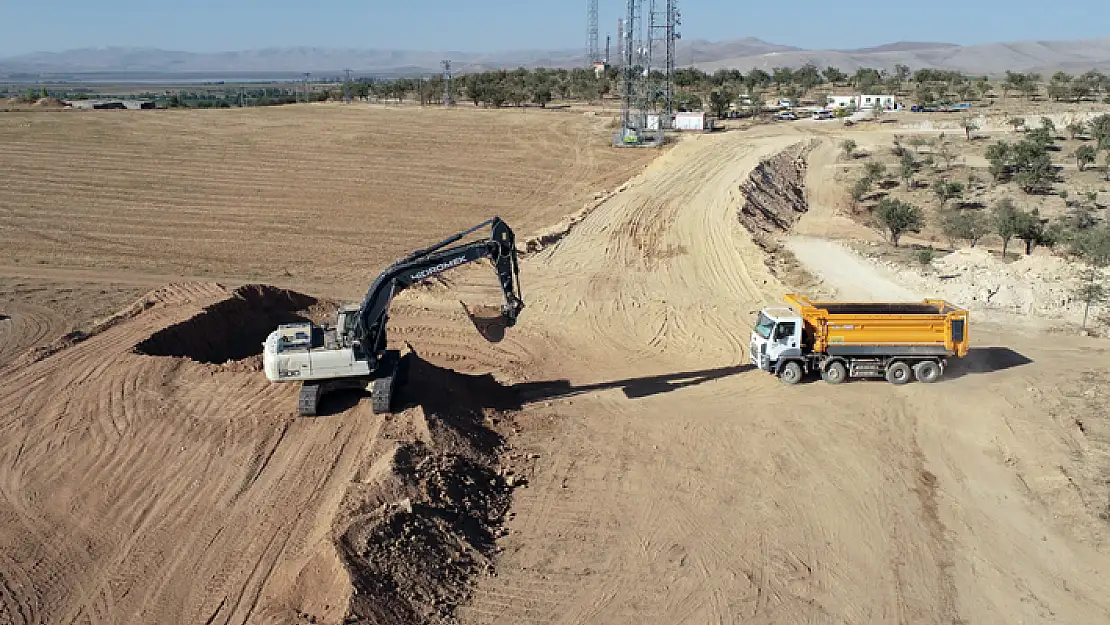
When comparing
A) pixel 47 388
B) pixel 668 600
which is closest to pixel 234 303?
pixel 47 388

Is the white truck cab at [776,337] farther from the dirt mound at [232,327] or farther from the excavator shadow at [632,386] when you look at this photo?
the dirt mound at [232,327]

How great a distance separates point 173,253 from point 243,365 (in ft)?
52.1

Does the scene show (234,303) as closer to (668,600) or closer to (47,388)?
(47,388)

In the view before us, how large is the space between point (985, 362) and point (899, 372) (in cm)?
335

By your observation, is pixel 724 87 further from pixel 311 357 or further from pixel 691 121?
pixel 311 357

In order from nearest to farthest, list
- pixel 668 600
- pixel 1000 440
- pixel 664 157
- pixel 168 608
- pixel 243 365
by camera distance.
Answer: pixel 168 608
pixel 668 600
pixel 1000 440
pixel 243 365
pixel 664 157

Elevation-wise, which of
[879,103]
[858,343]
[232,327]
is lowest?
[232,327]

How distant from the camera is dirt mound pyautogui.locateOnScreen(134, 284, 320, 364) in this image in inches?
851

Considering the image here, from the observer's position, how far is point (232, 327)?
23.4 meters

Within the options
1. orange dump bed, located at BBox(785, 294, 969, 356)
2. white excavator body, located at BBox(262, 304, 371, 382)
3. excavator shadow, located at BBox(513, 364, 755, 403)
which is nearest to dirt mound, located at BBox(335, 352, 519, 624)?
white excavator body, located at BBox(262, 304, 371, 382)

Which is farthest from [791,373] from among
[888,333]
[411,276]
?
[411,276]

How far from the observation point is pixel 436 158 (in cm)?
5359

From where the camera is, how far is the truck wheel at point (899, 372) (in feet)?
68.7

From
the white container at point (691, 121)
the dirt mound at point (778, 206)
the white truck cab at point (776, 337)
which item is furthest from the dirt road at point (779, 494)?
the white container at point (691, 121)
